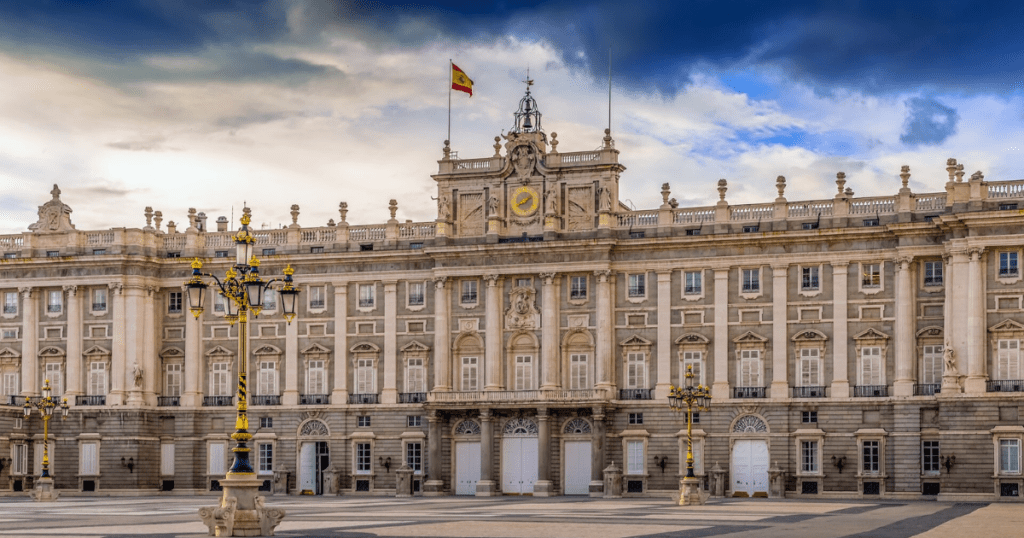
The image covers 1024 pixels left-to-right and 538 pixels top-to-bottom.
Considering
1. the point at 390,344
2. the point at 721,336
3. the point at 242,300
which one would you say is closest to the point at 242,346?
the point at 242,300

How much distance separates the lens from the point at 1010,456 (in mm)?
67688

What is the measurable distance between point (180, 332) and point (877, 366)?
1481 inches

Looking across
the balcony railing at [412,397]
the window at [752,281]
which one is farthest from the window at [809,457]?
the balcony railing at [412,397]

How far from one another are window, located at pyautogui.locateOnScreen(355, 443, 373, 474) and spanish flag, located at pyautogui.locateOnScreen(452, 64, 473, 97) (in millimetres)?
19399

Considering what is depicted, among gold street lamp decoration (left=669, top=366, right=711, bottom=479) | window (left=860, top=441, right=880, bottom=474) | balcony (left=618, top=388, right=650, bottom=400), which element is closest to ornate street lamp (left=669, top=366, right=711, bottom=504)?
gold street lamp decoration (left=669, top=366, right=711, bottom=479)

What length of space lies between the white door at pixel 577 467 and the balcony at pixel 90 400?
85.4 feet

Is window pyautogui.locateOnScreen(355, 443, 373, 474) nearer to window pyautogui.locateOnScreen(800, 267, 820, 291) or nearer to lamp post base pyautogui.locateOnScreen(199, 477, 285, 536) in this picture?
window pyautogui.locateOnScreen(800, 267, 820, 291)

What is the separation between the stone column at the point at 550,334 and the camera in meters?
77.0

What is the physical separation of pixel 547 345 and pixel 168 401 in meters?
22.0

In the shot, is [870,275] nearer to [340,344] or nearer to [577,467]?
[577,467]

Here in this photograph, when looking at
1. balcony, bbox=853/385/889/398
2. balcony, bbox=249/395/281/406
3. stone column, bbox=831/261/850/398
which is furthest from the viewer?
balcony, bbox=249/395/281/406

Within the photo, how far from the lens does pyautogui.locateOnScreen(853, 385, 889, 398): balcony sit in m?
72.3

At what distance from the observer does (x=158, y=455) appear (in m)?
83.2

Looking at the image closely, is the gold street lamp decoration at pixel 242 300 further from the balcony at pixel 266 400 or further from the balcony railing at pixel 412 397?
the balcony at pixel 266 400
